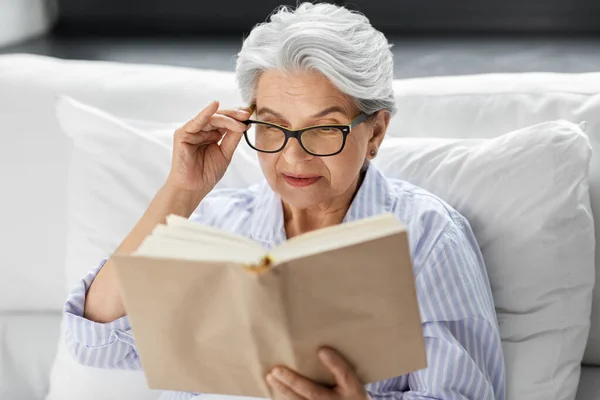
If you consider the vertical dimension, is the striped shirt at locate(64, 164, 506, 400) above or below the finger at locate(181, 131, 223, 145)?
below

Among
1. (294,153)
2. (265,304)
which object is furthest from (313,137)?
(265,304)

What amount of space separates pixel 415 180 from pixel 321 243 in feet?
2.67

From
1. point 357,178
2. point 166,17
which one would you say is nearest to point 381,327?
point 357,178

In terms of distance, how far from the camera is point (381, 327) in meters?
1.23

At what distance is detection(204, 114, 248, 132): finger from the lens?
5.50ft

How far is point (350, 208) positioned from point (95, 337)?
54 cm

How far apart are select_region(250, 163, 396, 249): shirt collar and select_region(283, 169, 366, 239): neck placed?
24mm

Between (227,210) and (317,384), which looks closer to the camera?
(317,384)

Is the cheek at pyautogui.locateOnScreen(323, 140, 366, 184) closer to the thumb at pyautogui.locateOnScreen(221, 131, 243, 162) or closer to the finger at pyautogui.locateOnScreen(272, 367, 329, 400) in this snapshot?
the thumb at pyautogui.locateOnScreen(221, 131, 243, 162)

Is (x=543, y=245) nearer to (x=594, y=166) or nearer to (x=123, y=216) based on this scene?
(x=594, y=166)

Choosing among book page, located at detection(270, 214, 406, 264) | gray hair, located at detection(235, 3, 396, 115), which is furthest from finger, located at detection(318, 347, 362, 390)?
gray hair, located at detection(235, 3, 396, 115)

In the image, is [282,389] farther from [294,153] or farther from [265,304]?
[294,153]

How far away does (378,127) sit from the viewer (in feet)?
5.65

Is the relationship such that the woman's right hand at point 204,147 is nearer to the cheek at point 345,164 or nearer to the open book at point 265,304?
the cheek at point 345,164
